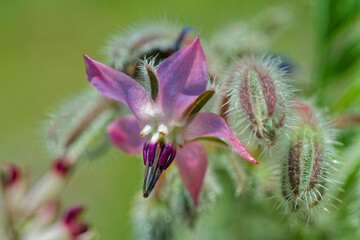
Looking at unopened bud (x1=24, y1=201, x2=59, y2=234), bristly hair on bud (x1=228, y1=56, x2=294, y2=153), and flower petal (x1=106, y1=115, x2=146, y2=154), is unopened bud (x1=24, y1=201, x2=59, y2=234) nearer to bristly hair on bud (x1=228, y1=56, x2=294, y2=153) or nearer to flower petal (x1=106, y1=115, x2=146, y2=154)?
flower petal (x1=106, y1=115, x2=146, y2=154)

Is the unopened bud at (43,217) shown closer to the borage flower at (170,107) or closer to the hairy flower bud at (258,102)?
the borage flower at (170,107)

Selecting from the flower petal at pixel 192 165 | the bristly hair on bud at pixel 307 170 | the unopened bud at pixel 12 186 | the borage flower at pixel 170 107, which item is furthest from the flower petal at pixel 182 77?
the unopened bud at pixel 12 186

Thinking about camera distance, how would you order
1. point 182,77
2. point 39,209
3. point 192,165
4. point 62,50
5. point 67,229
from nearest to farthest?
point 182,77 → point 192,165 → point 67,229 → point 39,209 → point 62,50

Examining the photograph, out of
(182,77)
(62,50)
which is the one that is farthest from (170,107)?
(62,50)

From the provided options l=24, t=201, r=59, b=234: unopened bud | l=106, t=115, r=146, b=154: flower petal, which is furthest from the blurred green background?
l=106, t=115, r=146, b=154: flower petal

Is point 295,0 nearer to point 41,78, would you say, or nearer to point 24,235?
point 41,78

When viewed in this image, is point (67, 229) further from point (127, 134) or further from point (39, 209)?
point (127, 134)

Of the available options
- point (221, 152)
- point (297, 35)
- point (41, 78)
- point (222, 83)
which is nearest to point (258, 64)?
point (222, 83)
